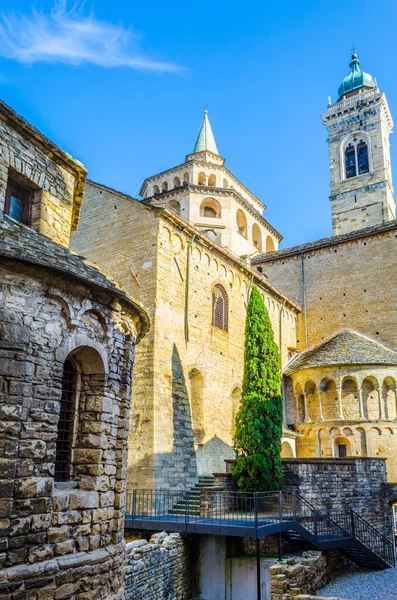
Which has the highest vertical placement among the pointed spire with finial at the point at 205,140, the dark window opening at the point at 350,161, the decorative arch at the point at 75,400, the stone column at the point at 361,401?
the dark window opening at the point at 350,161

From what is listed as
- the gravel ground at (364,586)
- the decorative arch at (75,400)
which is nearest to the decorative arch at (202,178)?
the gravel ground at (364,586)

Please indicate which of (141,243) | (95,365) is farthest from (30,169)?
(141,243)

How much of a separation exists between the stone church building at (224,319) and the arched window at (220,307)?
7 centimetres

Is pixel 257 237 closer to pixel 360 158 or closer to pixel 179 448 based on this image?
pixel 360 158

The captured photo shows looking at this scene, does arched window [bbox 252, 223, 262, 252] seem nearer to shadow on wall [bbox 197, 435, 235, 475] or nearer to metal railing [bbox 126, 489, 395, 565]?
shadow on wall [bbox 197, 435, 235, 475]

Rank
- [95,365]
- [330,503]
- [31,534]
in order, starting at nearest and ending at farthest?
[31,534] < [95,365] < [330,503]

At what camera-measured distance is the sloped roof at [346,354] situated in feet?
79.9

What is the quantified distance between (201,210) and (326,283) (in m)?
9.88

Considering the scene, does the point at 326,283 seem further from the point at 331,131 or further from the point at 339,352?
the point at 331,131

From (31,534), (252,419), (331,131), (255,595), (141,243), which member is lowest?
(255,595)

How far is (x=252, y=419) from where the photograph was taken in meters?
17.5

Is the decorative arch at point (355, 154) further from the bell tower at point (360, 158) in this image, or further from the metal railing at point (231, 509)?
the metal railing at point (231, 509)

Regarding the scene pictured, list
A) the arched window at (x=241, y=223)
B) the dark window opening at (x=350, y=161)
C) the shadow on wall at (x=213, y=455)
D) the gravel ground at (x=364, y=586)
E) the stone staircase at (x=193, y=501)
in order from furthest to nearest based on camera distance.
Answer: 1. the dark window opening at (x=350, y=161)
2. the arched window at (x=241, y=223)
3. the shadow on wall at (x=213, y=455)
4. the stone staircase at (x=193, y=501)
5. the gravel ground at (x=364, y=586)

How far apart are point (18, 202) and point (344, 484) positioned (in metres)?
14.5
